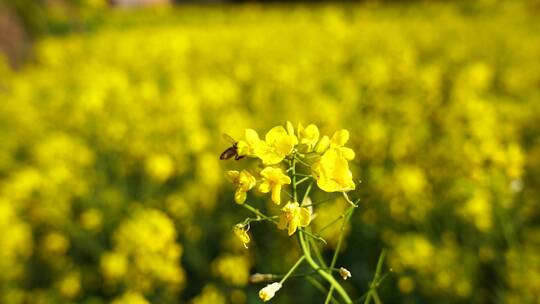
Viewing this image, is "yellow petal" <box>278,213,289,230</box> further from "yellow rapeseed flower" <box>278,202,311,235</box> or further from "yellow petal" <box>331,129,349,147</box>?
"yellow petal" <box>331,129,349,147</box>

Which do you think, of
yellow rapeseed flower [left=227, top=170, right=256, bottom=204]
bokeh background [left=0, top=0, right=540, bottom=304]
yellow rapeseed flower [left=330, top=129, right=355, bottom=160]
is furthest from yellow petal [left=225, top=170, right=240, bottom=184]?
bokeh background [left=0, top=0, right=540, bottom=304]

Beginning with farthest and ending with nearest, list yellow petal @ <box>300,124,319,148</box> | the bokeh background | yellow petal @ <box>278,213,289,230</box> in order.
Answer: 1. the bokeh background
2. yellow petal @ <box>300,124,319,148</box>
3. yellow petal @ <box>278,213,289,230</box>

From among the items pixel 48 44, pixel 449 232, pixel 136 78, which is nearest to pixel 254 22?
pixel 48 44

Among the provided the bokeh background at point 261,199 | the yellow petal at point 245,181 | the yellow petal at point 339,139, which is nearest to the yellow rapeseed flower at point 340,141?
the yellow petal at point 339,139

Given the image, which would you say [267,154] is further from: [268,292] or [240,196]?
[268,292]

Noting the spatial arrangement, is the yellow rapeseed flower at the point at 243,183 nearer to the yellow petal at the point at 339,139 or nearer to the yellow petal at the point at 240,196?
the yellow petal at the point at 240,196
